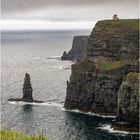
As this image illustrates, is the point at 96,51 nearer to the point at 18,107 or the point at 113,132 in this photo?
the point at 18,107

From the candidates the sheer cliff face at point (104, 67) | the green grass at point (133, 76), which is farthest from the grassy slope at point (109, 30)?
the green grass at point (133, 76)

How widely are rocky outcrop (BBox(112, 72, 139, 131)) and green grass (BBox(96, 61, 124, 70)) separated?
20559 millimetres

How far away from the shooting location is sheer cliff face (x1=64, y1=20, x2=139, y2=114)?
137 metres

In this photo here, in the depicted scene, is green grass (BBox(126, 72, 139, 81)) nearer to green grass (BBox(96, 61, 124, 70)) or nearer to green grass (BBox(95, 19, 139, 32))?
green grass (BBox(96, 61, 124, 70))

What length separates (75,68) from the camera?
151 m

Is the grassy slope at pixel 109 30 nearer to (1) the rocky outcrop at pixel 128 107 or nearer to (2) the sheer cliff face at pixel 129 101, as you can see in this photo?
(2) the sheer cliff face at pixel 129 101

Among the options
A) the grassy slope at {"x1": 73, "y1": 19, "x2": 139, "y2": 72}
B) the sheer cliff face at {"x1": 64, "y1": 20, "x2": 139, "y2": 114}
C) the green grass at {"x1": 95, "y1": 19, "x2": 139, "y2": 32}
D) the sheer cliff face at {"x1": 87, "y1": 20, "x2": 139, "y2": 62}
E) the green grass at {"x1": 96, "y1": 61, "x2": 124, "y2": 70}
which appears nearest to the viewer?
the sheer cliff face at {"x1": 64, "y1": 20, "x2": 139, "y2": 114}

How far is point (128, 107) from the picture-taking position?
11725cm

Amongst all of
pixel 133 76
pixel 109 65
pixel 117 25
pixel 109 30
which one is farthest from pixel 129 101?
pixel 117 25

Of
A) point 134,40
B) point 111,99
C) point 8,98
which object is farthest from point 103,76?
point 8,98

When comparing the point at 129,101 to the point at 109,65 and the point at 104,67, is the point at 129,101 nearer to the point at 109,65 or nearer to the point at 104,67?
the point at 104,67

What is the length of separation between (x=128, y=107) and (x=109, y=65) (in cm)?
2794

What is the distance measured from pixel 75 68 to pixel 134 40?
22883mm

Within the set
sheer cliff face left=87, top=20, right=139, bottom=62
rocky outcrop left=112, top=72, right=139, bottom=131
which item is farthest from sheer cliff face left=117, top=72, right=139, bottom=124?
sheer cliff face left=87, top=20, right=139, bottom=62
